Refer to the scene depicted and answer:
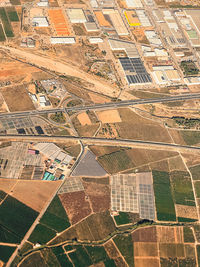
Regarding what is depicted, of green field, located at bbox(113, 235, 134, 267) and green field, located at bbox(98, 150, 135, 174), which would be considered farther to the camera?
green field, located at bbox(98, 150, 135, 174)

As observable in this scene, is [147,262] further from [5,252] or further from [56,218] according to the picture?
[5,252]

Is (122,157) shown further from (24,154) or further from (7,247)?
(7,247)

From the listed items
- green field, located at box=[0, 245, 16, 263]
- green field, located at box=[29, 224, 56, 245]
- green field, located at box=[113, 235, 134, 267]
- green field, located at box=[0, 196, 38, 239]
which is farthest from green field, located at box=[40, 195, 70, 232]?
green field, located at box=[113, 235, 134, 267]

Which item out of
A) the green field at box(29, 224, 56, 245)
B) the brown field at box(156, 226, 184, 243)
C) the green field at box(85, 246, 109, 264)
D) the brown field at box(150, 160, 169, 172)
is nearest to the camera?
the green field at box(85, 246, 109, 264)

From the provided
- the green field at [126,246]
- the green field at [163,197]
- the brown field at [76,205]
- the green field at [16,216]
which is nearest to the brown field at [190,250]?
the green field at [163,197]

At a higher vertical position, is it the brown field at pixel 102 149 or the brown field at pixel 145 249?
the brown field at pixel 102 149

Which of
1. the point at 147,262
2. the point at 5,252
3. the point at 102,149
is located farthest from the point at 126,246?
the point at 102,149

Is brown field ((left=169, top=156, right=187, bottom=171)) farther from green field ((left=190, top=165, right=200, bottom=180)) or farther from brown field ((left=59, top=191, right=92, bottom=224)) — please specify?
brown field ((left=59, top=191, right=92, bottom=224))

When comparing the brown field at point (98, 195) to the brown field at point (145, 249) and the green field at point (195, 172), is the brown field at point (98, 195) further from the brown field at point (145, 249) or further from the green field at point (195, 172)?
the green field at point (195, 172)
